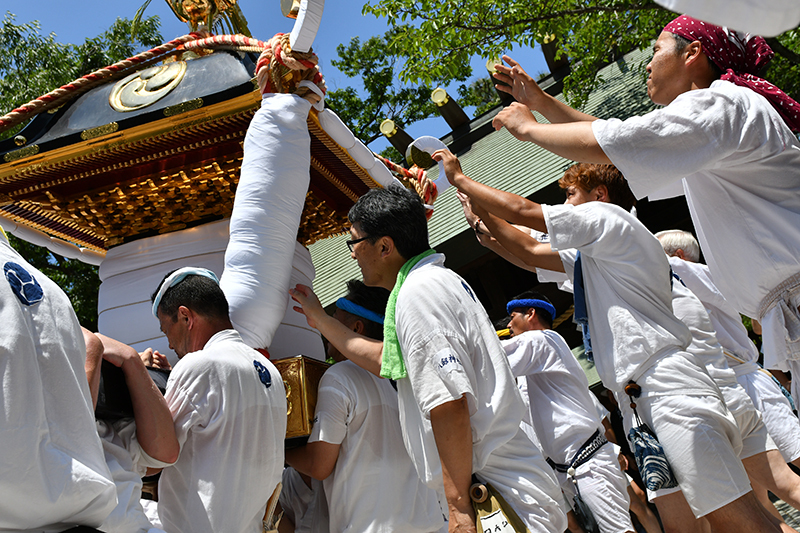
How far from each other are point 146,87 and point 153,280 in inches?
36.4

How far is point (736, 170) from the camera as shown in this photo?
2.04 meters

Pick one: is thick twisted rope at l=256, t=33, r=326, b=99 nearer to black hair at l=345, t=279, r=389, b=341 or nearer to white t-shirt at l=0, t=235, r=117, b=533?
black hair at l=345, t=279, r=389, b=341

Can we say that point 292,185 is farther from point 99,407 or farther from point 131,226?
point 99,407

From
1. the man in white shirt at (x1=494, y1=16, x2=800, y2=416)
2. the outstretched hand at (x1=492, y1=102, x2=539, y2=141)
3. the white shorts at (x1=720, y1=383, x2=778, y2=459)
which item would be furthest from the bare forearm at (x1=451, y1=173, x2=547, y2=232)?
the white shorts at (x1=720, y1=383, x2=778, y2=459)

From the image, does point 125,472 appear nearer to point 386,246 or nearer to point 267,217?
point 386,246

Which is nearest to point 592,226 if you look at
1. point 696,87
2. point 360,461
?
point 696,87

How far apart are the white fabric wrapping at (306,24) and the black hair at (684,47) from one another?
53.6 inches

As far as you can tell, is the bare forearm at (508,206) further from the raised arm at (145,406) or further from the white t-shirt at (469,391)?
the raised arm at (145,406)

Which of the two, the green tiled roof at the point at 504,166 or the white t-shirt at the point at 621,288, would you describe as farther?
the green tiled roof at the point at 504,166

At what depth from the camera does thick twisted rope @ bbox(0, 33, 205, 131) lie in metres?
3.33

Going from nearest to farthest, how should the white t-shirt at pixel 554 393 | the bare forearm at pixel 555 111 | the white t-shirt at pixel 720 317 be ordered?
the bare forearm at pixel 555 111 → the white t-shirt at pixel 720 317 → the white t-shirt at pixel 554 393

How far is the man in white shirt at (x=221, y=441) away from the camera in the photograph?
2.05 m

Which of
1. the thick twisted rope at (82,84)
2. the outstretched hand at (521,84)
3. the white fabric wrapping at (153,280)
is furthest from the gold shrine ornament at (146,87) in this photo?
the outstretched hand at (521,84)

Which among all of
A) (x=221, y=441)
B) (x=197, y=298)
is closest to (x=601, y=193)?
(x=197, y=298)
